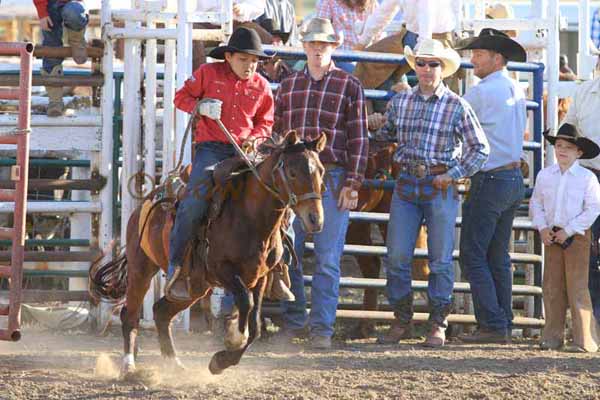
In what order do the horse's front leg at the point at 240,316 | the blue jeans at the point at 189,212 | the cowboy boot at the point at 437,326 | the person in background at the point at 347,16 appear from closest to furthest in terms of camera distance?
1. the horse's front leg at the point at 240,316
2. the blue jeans at the point at 189,212
3. the cowboy boot at the point at 437,326
4. the person in background at the point at 347,16

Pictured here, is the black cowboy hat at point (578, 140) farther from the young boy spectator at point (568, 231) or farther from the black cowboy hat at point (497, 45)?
the black cowboy hat at point (497, 45)

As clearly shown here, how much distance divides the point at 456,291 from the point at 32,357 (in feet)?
11.1

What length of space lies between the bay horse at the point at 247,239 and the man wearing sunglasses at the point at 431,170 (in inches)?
63.2

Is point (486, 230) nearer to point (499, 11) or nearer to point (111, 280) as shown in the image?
point (111, 280)

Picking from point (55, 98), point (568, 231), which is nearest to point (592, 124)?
point (568, 231)

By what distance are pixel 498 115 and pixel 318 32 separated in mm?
1605

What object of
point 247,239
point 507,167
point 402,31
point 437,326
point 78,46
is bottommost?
point 437,326

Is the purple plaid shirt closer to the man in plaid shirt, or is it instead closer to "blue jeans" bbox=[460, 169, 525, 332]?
the man in plaid shirt

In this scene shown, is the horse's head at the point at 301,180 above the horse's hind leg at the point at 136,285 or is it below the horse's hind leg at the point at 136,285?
above

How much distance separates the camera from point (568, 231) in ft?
29.0

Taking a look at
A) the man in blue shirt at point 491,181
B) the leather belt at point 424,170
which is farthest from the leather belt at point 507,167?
the leather belt at point 424,170

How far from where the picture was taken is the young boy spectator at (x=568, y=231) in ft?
29.0

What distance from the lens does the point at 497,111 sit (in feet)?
29.7

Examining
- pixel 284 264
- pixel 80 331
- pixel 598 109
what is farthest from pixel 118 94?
pixel 598 109
